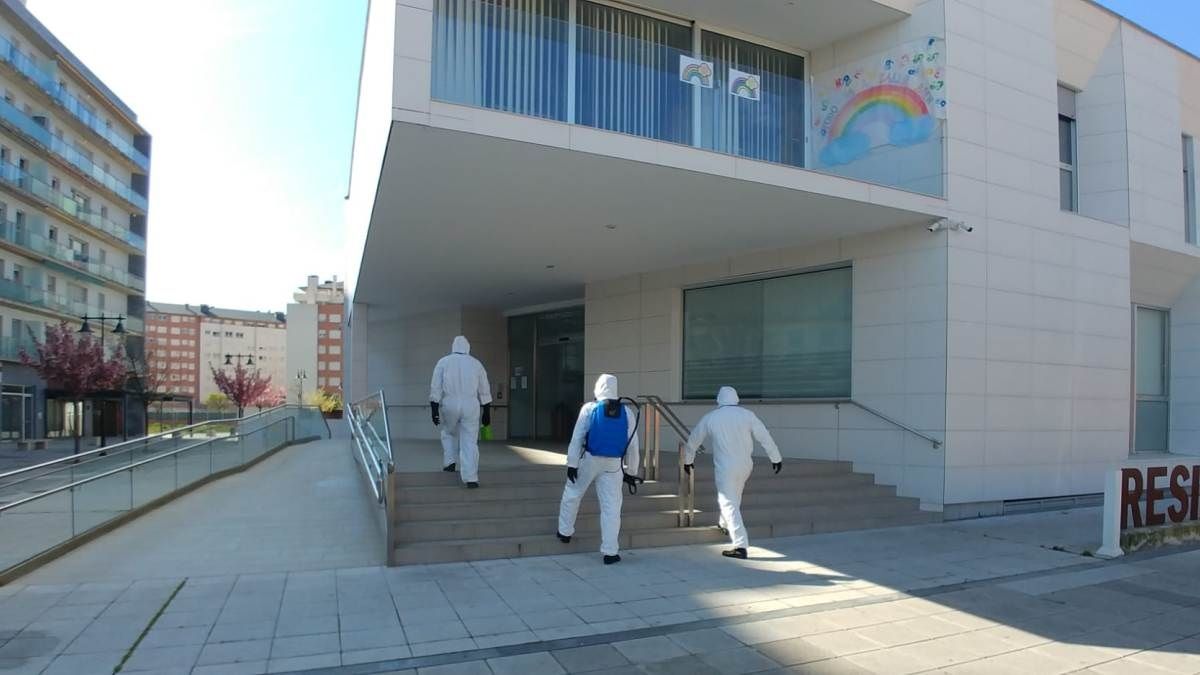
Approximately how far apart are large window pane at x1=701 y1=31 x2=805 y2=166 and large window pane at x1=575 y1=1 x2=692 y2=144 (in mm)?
493

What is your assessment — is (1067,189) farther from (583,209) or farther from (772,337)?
(583,209)

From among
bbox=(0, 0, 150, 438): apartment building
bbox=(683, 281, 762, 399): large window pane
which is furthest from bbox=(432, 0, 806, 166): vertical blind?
bbox=(0, 0, 150, 438): apartment building

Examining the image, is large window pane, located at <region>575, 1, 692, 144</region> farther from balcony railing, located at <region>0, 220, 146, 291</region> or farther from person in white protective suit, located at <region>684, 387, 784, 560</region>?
balcony railing, located at <region>0, 220, 146, 291</region>

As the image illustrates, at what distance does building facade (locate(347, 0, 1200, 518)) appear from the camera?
28.3ft

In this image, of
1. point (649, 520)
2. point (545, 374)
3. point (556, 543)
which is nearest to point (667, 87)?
point (649, 520)

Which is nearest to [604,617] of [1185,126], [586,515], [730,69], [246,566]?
[586,515]

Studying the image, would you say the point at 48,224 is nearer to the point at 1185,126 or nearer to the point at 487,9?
the point at 487,9

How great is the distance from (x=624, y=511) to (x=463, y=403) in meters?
2.20

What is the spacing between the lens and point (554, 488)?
30.4ft

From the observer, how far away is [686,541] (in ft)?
28.2

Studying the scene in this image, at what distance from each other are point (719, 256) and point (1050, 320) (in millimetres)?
5001

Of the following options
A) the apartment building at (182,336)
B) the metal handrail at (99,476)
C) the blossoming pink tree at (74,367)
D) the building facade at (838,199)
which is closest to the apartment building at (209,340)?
the apartment building at (182,336)

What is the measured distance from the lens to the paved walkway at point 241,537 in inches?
290

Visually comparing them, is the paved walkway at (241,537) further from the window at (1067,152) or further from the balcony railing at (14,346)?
the balcony railing at (14,346)
